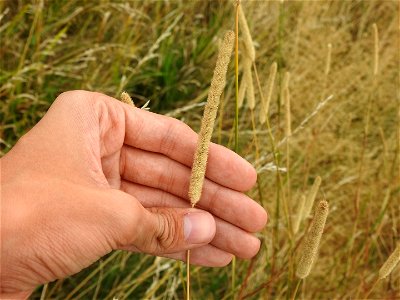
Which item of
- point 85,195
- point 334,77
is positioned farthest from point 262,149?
point 85,195

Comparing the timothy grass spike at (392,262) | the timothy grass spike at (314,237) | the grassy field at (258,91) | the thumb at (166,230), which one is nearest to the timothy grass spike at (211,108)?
the thumb at (166,230)

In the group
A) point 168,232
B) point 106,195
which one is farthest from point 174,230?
point 106,195

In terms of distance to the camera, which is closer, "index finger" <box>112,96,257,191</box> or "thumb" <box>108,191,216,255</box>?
"thumb" <box>108,191,216,255</box>

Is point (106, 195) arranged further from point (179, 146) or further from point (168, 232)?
point (179, 146)

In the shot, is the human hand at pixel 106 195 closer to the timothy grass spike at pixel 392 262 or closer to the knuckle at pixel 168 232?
the knuckle at pixel 168 232

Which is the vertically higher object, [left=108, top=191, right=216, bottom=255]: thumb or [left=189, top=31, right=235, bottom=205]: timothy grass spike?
[left=189, top=31, right=235, bottom=205]: timothy grass spike

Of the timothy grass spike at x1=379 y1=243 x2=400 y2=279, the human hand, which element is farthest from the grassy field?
the timothy grass spike at x1=379 y1=243 x2=400 y2=279

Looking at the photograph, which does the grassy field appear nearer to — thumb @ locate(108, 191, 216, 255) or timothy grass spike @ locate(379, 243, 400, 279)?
thumb @ locate(108, 191, 216, 255)
